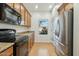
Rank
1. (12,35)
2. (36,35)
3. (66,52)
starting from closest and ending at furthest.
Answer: (12,35), (66,52), (36,35)

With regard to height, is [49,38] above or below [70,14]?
below

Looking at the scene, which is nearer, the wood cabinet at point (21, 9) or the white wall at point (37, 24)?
the wood cabinet at point (21, 9)

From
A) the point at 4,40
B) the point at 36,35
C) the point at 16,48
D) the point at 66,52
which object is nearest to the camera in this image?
the point at 16,48

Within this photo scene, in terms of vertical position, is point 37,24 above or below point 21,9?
below

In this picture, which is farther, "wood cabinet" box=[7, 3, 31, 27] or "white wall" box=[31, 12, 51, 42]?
"white wall" box=[31, 12, 51, 42]

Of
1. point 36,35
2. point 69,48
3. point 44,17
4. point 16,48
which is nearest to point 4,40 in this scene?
point 16,48

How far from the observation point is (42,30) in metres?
6.17

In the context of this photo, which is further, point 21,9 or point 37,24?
point 37,24

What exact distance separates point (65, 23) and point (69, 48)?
0.46 metres

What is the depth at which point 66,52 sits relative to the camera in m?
2.41

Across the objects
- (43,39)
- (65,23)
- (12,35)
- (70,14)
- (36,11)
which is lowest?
(43,39)

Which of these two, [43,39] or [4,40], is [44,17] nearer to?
[43,39]

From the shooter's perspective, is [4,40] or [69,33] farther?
[69,33]

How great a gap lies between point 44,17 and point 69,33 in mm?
3947
